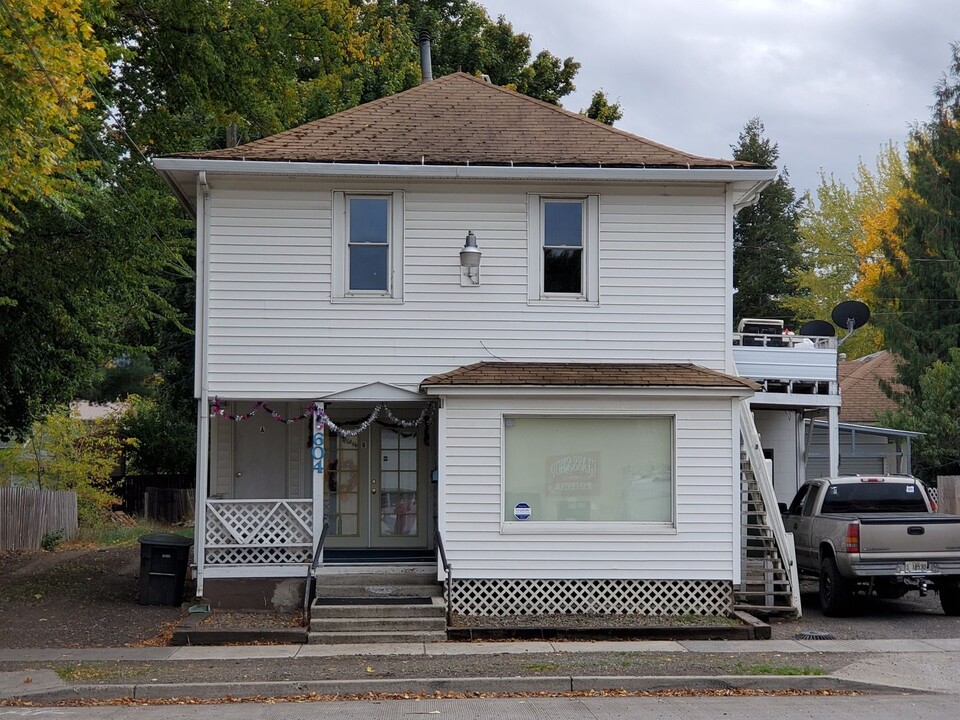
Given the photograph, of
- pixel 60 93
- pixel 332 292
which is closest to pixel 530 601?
pixel 332 292

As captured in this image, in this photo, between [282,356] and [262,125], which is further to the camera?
[262,125]

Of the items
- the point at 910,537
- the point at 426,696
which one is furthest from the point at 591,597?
the point at 426,696

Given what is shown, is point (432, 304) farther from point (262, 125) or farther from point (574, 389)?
point (262, 125)

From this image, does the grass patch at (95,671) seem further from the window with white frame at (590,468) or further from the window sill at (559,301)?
the window sill at (559,301)

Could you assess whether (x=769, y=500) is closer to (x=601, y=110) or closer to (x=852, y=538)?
(x=852, y=538)

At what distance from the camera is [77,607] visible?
1673 cm

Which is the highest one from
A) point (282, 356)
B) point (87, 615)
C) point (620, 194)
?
point (620, 194)

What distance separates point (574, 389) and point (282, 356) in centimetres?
404

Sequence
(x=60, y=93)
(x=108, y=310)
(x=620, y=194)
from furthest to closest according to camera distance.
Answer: (x=108, y=310)
(x=620, y=194)
(x=60, y=93)

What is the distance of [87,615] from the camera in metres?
16.0

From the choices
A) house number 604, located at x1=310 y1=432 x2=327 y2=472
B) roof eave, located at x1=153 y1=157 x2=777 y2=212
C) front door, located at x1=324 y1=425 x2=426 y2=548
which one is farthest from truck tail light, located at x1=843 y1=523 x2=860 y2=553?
house number 604, located at x1=310 y1=432 x2=327 y2=472

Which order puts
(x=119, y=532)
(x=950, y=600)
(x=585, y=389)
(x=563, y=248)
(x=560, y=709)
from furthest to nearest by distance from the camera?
(x=119, y=532), (x=950, y=600), (x=563, y=248), (x=585, y=389), (x=560, y=709)

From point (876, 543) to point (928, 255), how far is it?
25918 mm

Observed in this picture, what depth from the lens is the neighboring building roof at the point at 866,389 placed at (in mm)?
37375
